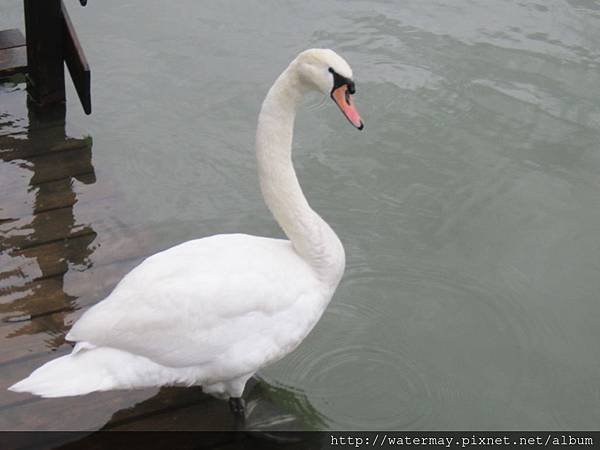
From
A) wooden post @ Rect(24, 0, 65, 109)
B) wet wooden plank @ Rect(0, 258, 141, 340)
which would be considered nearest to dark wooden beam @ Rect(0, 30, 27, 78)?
wooden post @ Rect(24, 0, 65, 109)

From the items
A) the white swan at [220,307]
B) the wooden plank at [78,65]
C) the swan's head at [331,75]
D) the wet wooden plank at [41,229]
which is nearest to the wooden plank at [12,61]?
the wooden plank at [78,65]

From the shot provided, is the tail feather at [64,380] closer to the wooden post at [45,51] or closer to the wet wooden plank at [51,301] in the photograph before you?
the wet wooden plank at [51,301]

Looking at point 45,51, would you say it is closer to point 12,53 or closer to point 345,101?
point 12,53

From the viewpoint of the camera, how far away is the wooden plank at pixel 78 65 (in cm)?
498

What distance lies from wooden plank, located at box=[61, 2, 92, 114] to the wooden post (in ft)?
0.16

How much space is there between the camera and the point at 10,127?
521 centimetres

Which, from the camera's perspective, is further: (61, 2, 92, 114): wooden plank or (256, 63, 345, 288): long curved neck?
(61, 2, 92, 114): wooden plank

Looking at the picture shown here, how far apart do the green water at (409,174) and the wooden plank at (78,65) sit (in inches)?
13.2

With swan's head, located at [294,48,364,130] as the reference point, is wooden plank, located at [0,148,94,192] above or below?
below

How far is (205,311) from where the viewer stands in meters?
3.11

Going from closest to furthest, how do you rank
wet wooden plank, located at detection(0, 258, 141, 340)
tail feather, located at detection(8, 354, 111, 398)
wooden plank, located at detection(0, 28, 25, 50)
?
tail feather, located at detection(8, 354, 111, 398) < wet wooden plank, located at detection(0, 258, 141, 340) < wooden plank, located at detection(0, 28, 25, 50)

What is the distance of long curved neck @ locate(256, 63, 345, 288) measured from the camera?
3.29m

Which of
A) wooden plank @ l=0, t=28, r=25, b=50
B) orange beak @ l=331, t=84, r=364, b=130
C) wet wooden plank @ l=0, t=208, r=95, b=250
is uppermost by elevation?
orange beak @ l=331, t=84, r=364, b=130

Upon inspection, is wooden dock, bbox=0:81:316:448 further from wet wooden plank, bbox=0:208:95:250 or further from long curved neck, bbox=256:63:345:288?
long curved neck, bbox=256:63:345:288
